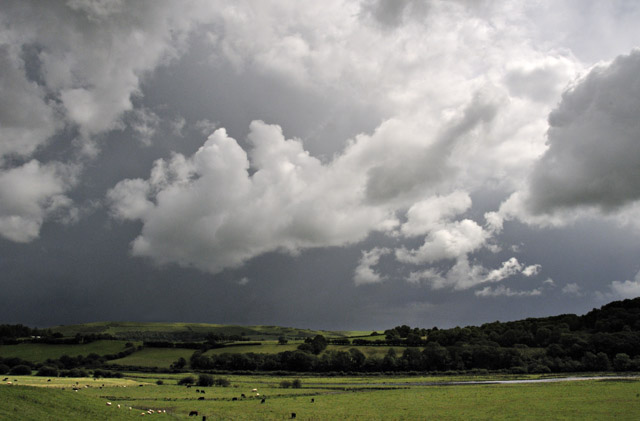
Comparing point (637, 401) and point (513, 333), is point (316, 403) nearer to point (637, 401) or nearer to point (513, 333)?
point (637, 401)

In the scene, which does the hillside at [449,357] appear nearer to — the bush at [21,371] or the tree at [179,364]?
the tree at [179,364]

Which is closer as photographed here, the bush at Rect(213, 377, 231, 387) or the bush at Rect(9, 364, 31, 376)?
the bush at Rect(213, 377, 231, 387)

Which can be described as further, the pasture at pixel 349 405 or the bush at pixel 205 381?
the bush at pixel 205 381

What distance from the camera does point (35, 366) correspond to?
16725 cm

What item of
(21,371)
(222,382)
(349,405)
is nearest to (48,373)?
(21,371)

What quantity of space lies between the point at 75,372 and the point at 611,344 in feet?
619

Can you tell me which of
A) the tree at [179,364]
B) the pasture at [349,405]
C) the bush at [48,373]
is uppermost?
the pasture at [349,405]

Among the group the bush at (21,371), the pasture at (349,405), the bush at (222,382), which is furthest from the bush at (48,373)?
the pasture at (349,405)

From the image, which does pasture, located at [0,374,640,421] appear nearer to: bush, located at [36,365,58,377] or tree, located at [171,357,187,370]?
bush, located at [36,365,58,377]

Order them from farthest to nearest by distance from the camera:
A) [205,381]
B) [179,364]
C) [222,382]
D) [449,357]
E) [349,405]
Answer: [179,364] < [449,357] < [222,382] < [205,381] < [349,405]

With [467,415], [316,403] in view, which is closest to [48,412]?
[316,403]

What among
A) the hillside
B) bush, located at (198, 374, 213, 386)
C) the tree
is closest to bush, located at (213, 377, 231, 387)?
bush, located at (198, 374, 213, 386)

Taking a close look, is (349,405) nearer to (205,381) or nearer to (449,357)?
(205,381)

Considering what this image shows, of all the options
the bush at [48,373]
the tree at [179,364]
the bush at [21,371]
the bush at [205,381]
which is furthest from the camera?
the tree at [179,364]
